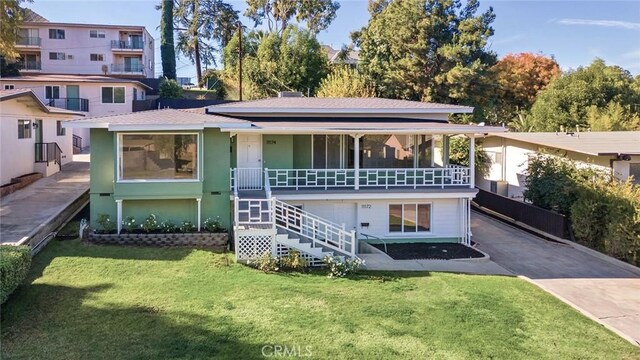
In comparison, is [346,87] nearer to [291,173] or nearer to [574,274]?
[291,173]

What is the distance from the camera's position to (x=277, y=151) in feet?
60.3

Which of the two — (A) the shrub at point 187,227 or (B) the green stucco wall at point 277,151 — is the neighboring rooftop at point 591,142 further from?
(A) the shrub at point 187,227

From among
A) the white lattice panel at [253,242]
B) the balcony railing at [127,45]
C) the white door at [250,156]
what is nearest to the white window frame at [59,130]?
the white door at [250,156]

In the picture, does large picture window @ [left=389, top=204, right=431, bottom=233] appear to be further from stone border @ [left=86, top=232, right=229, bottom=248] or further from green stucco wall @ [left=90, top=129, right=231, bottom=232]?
stone border @ [left=86, top=232, right=229, bottom=248]

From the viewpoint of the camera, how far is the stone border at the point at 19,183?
1842 cm

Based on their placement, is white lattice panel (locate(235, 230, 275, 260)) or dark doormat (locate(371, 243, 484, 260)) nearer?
white lattice panel (locate(235, 230, 275, 260))

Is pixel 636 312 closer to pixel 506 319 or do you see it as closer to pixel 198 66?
pixel 506 319

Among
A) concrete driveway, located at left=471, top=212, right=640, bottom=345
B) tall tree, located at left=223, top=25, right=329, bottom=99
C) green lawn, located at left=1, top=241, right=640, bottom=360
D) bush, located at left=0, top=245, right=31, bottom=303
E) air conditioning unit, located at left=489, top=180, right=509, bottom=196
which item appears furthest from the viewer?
tall tree, located at left=223, top=25, right=329, bottom=99

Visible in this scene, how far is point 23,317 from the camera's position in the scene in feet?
31.6

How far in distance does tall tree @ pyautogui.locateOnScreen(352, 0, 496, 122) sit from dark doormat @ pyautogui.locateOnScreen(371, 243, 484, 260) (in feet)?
69.0

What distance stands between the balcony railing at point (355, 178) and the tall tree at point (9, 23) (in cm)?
1334

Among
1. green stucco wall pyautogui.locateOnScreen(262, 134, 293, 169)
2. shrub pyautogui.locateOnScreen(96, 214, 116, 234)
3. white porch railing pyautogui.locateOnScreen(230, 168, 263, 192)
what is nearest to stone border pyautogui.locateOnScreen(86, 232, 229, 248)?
shrub pyautogui.locateOnScreen(96, 214, 116, 234)

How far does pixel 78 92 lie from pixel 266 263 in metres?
29.2

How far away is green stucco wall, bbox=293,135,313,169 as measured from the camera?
744 inches
